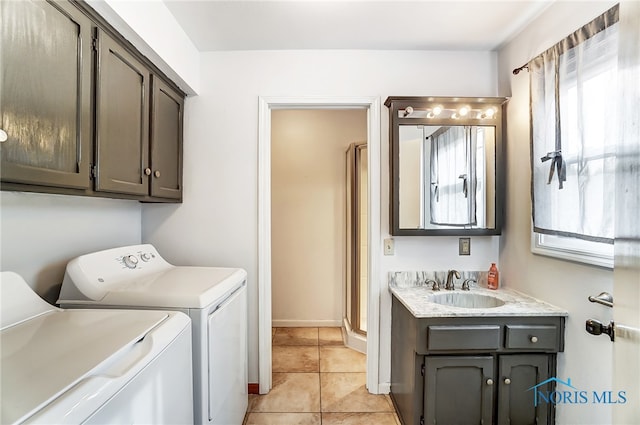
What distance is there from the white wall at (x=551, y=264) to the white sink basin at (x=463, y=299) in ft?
0.75

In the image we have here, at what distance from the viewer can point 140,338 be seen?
921 millimetres

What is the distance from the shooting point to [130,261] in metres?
1.61

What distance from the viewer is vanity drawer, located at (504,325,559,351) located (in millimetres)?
1497

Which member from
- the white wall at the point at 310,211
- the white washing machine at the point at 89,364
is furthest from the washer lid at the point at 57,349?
the white wall at the point at 310,211

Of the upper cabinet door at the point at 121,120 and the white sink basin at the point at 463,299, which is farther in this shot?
the white sink basin at the point at 463,299

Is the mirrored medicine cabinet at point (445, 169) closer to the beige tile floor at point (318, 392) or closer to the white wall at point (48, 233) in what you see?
the beige tile floor at point (318, 392)

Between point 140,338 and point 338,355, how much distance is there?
2.05m

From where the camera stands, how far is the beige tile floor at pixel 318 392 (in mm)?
1837

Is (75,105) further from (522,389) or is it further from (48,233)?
(522,389)

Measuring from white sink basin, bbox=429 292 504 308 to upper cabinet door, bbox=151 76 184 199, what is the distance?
5.94 feet

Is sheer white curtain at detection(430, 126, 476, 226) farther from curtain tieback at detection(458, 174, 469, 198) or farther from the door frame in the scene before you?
the door frame

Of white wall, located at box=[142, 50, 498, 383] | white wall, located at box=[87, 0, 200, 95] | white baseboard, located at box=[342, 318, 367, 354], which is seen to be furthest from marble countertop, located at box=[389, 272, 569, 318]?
white wall, located at box=[87, 0, 200, 95]

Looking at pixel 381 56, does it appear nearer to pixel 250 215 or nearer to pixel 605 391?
pixel 250 215

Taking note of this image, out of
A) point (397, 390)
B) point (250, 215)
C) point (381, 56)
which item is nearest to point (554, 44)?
point (381, 56)
